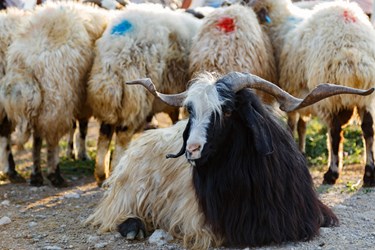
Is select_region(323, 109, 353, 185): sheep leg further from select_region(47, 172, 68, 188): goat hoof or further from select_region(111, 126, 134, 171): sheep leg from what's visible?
select_region(47, 172, 68, 188): goat hoof

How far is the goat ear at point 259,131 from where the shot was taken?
196 inches

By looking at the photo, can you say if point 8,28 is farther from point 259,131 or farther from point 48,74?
point 259,131

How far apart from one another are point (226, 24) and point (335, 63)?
1.29m

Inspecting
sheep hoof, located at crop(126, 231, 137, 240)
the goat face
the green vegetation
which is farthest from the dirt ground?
the goat face

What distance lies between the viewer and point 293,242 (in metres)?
5.19

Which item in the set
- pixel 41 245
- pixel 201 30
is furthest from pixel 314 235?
pixel 201 30

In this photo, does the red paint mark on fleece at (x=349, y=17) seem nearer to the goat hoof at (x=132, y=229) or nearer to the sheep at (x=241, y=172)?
the sheep at (x=241, y=172)

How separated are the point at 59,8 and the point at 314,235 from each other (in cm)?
433

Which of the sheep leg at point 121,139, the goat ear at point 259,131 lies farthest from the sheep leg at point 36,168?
the goat ear at point 259,131

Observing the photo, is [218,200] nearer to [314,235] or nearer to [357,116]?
[314,235]

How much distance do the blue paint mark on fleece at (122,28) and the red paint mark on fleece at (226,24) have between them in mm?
979

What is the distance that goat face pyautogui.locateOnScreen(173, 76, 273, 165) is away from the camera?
192 inches

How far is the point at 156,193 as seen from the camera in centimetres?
588

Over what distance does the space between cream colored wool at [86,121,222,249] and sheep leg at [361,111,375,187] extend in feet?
7.27
